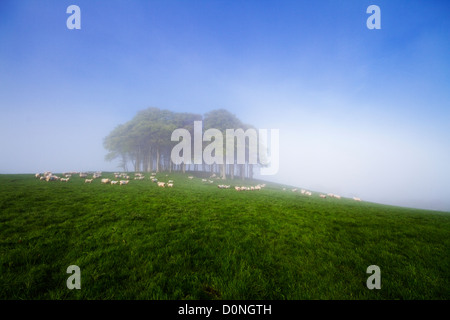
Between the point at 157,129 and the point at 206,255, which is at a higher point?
the point at 157,129

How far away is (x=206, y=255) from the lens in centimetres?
564

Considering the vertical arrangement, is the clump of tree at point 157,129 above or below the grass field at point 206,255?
above

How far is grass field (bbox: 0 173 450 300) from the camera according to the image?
13.6 ft

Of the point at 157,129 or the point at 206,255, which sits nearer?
the point at 206,255

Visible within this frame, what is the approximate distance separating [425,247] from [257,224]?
706cm

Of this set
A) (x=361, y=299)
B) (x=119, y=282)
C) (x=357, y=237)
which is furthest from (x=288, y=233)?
(x=119, y=282)

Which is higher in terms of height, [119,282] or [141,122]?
[141,122]

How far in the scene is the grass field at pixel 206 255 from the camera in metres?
4.14

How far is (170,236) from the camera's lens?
6816 millimetres

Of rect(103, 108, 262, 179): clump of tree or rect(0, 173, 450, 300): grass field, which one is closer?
rect(0, 173, 450, 300): grass field

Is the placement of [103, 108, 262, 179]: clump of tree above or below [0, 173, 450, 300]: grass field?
above

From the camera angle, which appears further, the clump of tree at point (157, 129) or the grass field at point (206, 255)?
the clump of tree at point (157, 129)
